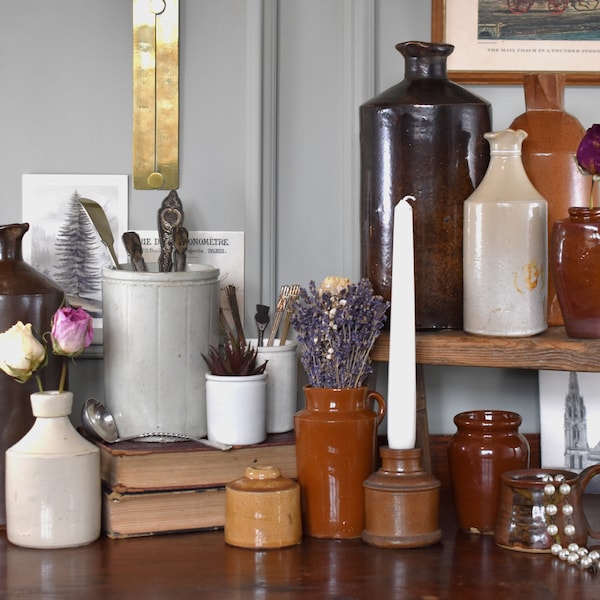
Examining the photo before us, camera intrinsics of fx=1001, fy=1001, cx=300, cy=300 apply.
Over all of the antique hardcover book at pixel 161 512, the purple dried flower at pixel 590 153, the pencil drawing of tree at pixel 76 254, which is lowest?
the antique hardcover book at pixel 161 512

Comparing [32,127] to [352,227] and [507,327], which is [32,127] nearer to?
[352,227]

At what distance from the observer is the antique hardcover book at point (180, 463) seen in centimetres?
114

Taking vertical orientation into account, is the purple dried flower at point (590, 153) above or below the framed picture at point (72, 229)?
above

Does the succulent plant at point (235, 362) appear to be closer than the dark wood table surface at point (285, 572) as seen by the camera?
No

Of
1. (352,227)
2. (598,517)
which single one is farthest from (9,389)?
(598,517)

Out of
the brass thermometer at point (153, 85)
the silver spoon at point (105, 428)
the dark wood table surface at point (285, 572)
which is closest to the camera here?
the dark wood table surface at point (285, 572)

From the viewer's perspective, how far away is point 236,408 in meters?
1.18

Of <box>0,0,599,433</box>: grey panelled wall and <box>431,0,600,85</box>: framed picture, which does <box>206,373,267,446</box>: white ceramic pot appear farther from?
<box>431,0,600,85</box>: framed picture

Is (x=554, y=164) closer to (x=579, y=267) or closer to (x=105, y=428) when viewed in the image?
(x=579, y=267)

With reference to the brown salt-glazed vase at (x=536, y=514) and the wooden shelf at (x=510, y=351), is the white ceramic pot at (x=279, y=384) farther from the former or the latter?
the brown salt-glazed vase at (x=536, y=514)

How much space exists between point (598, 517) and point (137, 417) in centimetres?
58

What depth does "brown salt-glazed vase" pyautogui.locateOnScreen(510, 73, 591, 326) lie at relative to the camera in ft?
4.06

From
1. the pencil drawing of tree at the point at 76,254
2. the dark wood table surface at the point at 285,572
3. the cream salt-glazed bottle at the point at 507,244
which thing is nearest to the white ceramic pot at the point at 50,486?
the dark wood table surface at the point at 285,572

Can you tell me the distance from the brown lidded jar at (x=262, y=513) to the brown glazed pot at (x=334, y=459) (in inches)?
1.4
